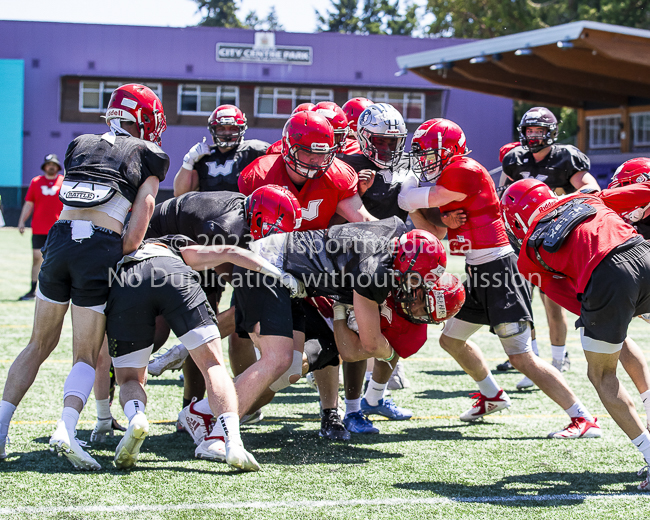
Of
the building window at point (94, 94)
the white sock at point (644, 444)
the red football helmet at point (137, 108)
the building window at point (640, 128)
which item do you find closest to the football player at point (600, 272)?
the white sock at point (644, 444)

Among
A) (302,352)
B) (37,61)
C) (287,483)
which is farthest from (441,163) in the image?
(37,61)

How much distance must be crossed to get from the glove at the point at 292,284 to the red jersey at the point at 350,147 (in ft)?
5.50

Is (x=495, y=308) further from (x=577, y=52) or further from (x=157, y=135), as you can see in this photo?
(x=577, y=52)

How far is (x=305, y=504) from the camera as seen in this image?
131 inches

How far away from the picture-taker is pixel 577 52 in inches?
689

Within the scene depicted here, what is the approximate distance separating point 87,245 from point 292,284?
111 cm

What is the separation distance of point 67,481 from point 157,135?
211 centimetres

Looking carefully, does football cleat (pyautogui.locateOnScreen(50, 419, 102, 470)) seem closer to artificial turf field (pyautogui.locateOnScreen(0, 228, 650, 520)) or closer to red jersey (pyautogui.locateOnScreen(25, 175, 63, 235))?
artificial turf field (pyautogui.locateOnScreen(0, 228, 650, 520))

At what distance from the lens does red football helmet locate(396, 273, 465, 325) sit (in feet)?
13.2

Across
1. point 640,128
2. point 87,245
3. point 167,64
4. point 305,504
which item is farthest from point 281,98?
point 305,504

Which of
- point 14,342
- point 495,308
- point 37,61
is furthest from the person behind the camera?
point 37,61

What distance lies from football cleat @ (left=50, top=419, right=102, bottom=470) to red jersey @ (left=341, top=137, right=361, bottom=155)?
284 cm

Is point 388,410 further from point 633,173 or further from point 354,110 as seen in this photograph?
point 354,110

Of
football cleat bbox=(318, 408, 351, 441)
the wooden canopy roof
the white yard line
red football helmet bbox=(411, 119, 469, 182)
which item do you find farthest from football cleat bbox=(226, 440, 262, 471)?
the wooden canopy roof
